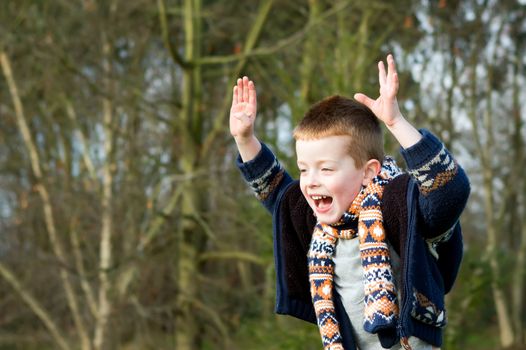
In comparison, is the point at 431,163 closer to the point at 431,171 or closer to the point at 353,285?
the point at 431,171

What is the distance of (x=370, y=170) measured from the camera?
2752mm

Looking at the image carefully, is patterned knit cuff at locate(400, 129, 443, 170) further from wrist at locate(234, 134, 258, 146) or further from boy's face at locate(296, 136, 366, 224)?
wrist at locate(234, 134, 258, 146)

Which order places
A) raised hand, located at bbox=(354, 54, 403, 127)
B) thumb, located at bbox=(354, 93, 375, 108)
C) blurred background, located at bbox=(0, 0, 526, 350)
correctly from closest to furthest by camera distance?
raised hand, located at bbox=(354, 54, 403, 127), thumb, located at bbox=(354, 93, 375, 108), blurred background, located at bbox=(0, 0, 526, 350)

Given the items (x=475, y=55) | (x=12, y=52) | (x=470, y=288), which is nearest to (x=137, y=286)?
(x=12, y=52)

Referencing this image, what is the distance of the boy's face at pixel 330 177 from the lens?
2672 mm

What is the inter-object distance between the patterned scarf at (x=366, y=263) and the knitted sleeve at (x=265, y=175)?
28cm

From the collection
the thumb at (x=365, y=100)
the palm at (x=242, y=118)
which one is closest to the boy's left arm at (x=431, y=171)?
the thumb at (x=365, y=100)


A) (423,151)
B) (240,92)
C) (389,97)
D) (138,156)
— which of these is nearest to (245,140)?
(240,92)

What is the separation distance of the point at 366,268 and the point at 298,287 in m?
0.38

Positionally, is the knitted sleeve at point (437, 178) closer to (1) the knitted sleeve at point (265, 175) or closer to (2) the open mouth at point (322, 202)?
(2) the open mouth at point (322, 202)

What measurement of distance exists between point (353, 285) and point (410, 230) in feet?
1.08

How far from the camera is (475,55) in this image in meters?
14.4

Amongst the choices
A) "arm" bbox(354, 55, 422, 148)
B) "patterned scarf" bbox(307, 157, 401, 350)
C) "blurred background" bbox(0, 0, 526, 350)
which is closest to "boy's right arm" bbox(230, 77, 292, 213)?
"patterned scarf" bbox(307, 157, 401, 350)

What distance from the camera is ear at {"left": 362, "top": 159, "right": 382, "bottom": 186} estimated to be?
2.74 meters
